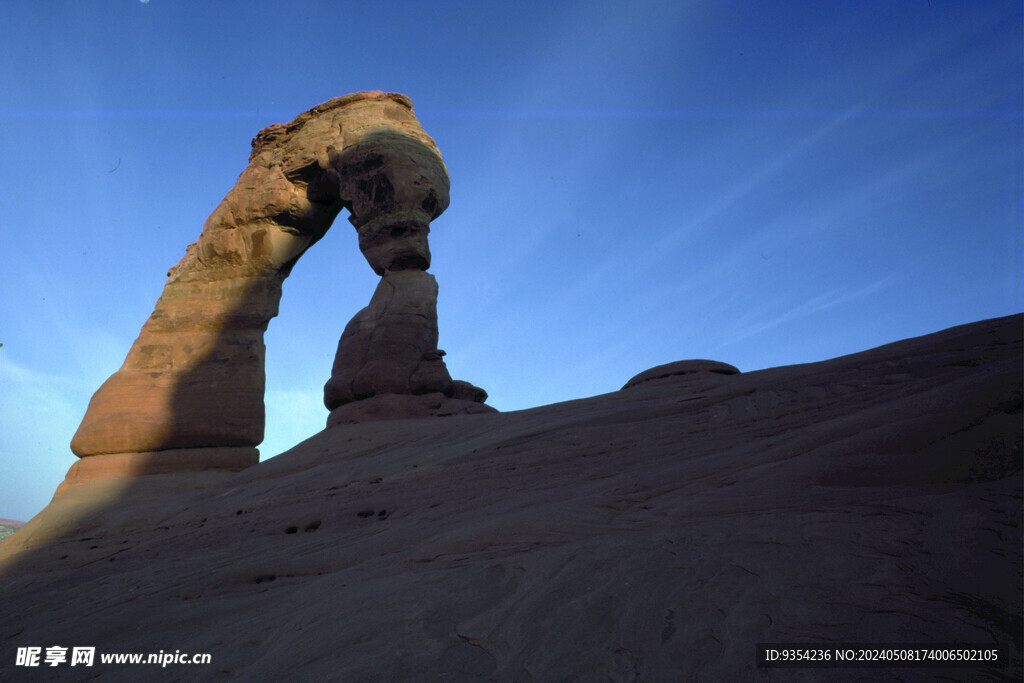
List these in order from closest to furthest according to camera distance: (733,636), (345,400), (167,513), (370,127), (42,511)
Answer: (733,636) < (167,513) < (42,511) < (345,400) < (370,127)

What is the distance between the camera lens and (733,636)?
1.52m

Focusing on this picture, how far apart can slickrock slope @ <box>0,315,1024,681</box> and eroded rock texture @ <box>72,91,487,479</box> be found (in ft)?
13.8

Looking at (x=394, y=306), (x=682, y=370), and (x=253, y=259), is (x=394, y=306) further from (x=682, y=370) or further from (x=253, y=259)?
(x=682, y=370)

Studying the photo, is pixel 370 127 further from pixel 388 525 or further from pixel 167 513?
pixel 388 525

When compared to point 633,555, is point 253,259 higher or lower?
higher

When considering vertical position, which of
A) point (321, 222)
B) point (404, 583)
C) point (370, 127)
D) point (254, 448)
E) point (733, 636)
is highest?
point (370, 127)

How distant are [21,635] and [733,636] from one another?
3225mm

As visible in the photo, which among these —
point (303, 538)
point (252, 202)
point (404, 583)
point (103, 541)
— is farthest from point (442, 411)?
point (404, 583)

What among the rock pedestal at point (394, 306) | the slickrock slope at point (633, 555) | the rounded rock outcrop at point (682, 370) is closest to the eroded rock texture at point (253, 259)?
the rock pedestal at point (394, 306)

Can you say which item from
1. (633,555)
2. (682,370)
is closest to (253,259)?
(682,370)

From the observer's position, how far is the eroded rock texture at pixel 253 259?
8.78m

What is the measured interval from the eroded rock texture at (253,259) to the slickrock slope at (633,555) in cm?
422

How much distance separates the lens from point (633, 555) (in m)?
2.01

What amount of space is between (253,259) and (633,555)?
9.42m
